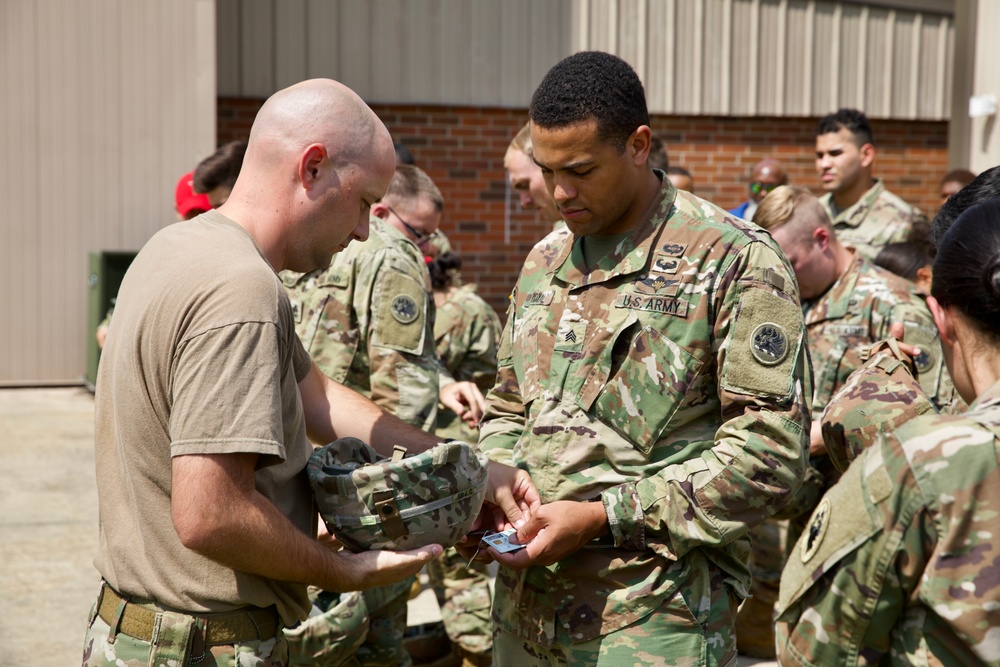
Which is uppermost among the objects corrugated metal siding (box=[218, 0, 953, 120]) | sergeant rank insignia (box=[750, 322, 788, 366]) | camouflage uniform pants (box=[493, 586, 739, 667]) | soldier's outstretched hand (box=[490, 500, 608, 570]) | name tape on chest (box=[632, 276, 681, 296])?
corrugated metal siding (box=[218, 0, 953, 120])

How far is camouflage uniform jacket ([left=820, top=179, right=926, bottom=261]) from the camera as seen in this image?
6426mm

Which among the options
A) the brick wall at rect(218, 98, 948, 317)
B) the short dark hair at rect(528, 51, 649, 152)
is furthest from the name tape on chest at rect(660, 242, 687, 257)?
the brick wall at rect(218, 98, 948, 317)

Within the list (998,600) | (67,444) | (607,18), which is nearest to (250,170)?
(998,600)

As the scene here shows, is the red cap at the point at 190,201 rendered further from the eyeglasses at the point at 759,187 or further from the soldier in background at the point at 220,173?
the eyeglasses at the point at 759,187

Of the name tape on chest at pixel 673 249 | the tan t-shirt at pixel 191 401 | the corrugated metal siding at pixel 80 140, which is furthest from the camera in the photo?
the corrugated metal siding at pixel 80 140

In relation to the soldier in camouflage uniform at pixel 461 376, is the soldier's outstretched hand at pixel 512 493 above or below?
above

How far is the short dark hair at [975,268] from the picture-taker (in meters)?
1.68

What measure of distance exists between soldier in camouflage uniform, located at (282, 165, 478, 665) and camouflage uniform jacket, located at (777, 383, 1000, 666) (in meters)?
2.19

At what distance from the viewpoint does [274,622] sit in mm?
2219

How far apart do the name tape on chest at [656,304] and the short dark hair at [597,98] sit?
1.17ft

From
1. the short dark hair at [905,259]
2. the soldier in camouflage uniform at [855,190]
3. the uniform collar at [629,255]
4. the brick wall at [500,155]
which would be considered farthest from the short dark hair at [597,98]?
the brick wall at [500,155]

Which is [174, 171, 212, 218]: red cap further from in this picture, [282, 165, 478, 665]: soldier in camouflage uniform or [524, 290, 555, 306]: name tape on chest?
[524, 290, 555, 306]: name tape on chest

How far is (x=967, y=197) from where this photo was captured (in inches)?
105

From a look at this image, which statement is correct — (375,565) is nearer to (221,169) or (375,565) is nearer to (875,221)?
(221,169)
